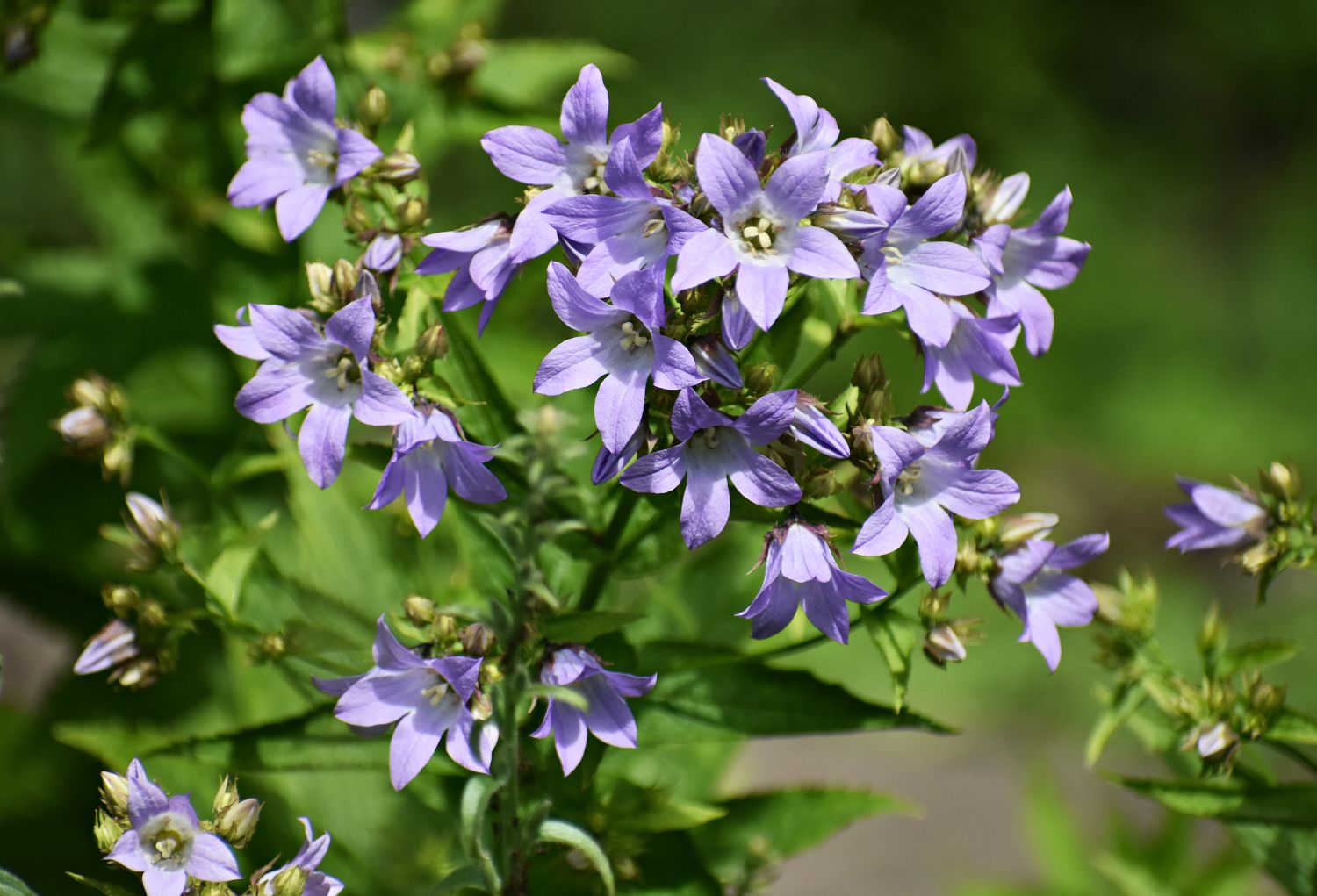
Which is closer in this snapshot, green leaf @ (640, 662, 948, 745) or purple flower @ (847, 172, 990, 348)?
purple flower @ (847, 172, 990, 348)

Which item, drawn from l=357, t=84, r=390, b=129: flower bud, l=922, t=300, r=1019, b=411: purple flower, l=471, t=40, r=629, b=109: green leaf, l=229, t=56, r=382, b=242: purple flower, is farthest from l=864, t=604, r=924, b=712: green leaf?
l=471, t=40, r=629, b=109: green leaf

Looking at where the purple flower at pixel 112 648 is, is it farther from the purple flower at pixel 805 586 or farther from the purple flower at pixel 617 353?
the purple flower at pixel 805 586

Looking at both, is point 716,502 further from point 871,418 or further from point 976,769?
point 976,769

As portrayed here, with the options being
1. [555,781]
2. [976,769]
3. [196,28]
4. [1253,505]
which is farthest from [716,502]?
[976,769]

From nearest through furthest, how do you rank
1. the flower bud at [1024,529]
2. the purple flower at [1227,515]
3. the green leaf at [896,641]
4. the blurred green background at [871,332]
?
1. the green leaf at [896,641]
2. the flower bud at [1024,529]
3. the purple flower at [1227,515]
4. the blurred green background at [871,332]

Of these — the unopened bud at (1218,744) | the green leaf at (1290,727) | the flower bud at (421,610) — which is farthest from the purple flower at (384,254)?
the green leaf at (1290,727)

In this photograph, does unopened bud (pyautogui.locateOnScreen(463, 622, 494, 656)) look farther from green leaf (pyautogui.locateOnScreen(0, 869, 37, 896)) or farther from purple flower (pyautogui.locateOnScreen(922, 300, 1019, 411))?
purple flower (pyautogui.locateOnScreen(922, 300, 1019, 411))
